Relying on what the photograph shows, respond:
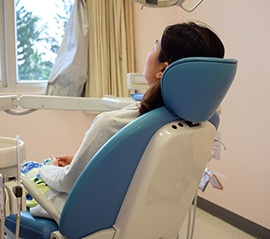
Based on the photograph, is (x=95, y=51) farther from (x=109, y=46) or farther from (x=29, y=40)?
(x=29, y=40)

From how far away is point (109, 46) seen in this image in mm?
3025

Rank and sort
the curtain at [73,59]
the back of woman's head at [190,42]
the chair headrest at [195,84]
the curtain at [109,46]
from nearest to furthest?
the chair headrest at [195,84]
the back of woman's head at [190,42]
the curtain at [73,59]
the curtain at [109,46]

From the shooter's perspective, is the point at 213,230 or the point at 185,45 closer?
the point at 185,45

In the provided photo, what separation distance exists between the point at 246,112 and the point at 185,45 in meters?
1.48

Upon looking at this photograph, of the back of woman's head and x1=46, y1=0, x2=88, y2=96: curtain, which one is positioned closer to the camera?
the back of woman's head

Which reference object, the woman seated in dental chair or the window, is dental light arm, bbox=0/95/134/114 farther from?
the window

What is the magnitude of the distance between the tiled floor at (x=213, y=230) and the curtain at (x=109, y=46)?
136 cm

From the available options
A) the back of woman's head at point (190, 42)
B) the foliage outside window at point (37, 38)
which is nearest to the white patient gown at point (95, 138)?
the back of woman's head at point (190, 42)

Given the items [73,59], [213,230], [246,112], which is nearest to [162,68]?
[246,112]

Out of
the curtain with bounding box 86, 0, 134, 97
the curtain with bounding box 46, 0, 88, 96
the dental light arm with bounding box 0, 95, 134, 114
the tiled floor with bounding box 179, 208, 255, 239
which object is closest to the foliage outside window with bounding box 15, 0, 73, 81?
the curtain with bounding box 46, 0, 88, 96

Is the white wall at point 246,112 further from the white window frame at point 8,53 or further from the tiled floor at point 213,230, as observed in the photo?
the white window frame at point 8,53

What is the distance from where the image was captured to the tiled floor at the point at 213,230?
230 cm

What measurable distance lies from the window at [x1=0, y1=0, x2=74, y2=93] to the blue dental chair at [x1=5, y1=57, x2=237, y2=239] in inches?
80.2

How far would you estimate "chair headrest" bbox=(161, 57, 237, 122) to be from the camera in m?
0.86
